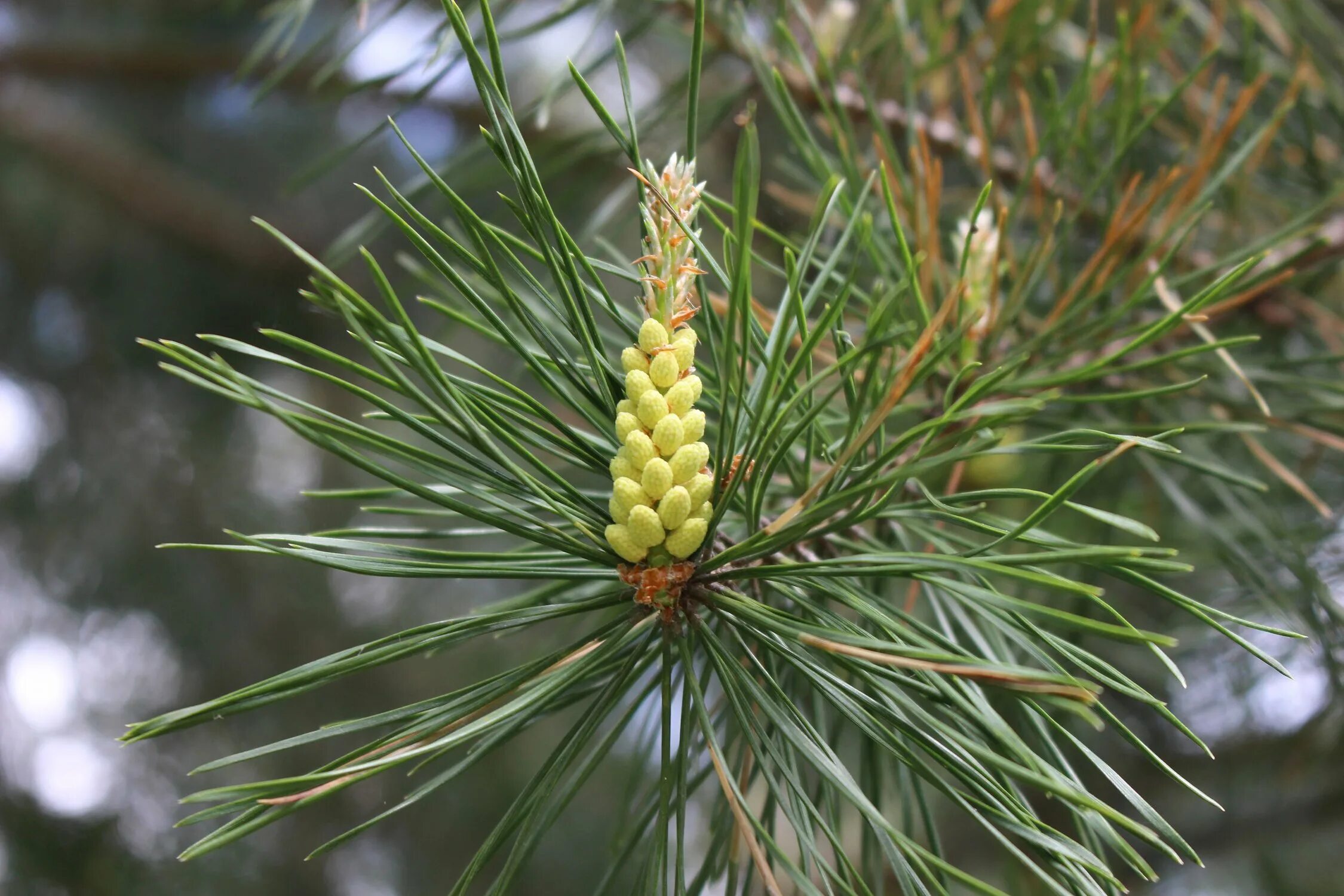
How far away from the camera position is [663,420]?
0.90 ft

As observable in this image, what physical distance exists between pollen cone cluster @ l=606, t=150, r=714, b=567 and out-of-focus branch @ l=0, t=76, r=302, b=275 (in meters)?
0.90

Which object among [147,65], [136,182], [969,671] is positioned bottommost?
[969,671]

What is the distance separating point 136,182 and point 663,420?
952 millimetres

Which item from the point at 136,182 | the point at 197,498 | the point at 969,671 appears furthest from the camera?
the point at 197,498

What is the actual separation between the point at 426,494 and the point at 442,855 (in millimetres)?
1052

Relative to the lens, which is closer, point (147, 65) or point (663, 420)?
point (663, 420)

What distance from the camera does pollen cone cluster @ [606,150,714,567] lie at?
28cm

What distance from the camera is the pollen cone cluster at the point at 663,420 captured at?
0.28 metres

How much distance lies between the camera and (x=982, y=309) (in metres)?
0.24

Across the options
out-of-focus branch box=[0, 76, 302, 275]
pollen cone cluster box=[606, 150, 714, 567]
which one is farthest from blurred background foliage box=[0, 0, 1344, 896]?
pollen cone cluster box=[606, 150, 714, 567]

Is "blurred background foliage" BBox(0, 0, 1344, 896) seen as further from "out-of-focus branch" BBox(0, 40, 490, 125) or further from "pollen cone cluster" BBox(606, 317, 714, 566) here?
"pollen cone cluster" BBox(606, 317, 714, 566)

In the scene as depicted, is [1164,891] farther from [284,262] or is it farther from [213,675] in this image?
[284,262]

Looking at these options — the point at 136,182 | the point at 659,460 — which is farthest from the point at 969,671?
the point at 136,182

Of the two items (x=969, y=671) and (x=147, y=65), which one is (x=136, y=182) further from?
(x=969, y=671)
